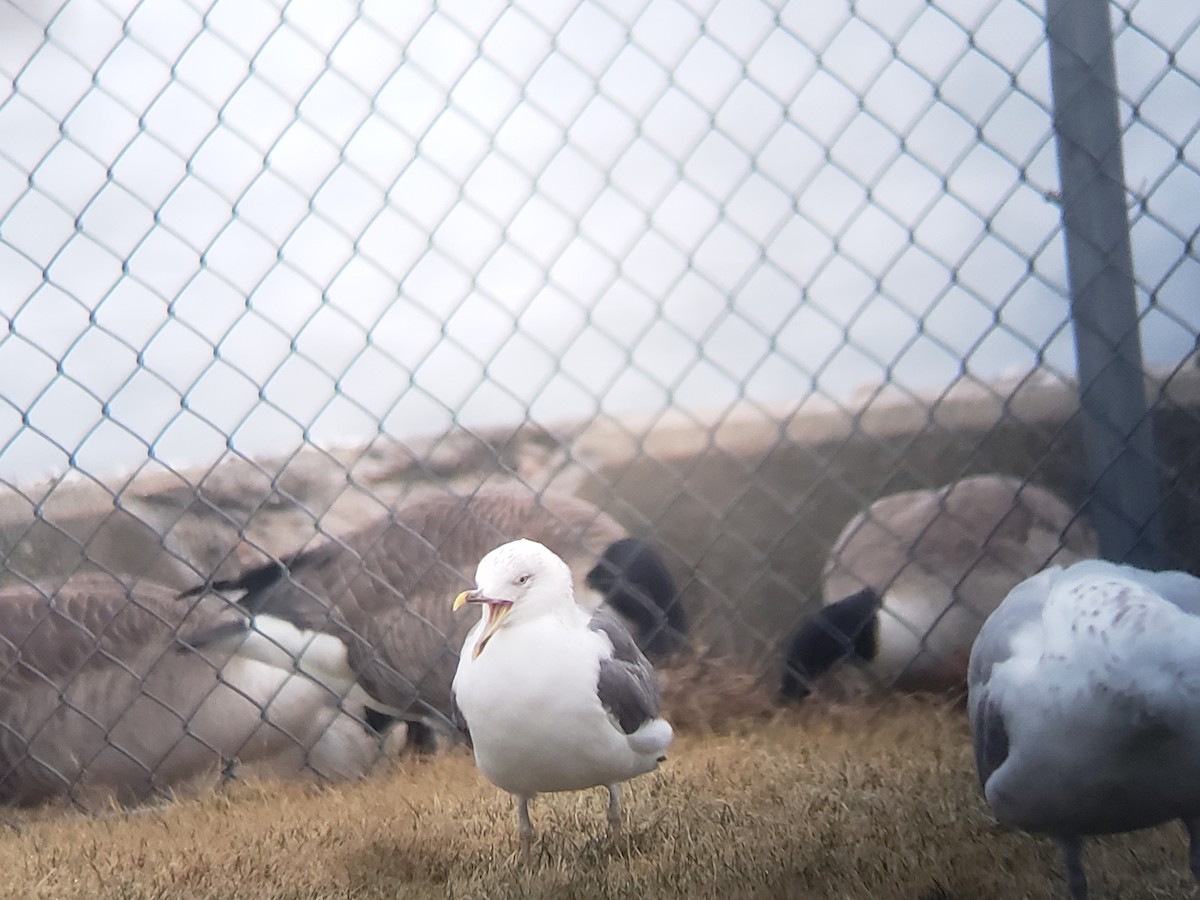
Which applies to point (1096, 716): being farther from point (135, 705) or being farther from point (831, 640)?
point (135, 705)

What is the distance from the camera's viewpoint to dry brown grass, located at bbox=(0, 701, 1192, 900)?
1176mm

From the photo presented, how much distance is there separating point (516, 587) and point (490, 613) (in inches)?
1.6

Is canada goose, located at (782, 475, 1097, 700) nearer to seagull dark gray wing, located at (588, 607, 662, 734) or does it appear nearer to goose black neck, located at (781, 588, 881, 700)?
goose black neck, located at (781, 588, 881, 700)

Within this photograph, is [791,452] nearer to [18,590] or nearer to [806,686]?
[806,686]

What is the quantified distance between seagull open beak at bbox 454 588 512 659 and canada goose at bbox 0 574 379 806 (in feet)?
1.96

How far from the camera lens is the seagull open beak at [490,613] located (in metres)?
1.32

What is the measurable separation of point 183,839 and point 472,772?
1.38ft

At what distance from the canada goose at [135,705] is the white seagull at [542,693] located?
56 cm

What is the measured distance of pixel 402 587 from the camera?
6.17ft

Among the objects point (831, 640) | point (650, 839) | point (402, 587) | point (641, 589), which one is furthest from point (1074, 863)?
point (402, 587)

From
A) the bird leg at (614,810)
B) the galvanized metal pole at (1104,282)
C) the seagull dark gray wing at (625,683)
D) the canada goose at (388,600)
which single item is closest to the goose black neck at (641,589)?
the canada goose at (388,600)

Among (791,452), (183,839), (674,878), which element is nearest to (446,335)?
(791,452)

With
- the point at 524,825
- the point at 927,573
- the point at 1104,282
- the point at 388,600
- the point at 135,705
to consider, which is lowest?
the point at 135,705

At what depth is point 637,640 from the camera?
1907mm
